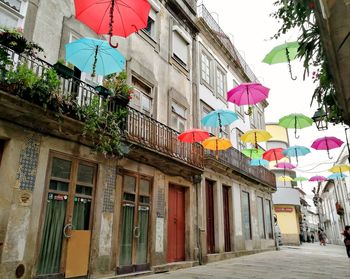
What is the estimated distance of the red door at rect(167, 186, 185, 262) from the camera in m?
10.9

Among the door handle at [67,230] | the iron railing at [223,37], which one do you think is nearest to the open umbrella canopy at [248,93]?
the door handle at [67,230]

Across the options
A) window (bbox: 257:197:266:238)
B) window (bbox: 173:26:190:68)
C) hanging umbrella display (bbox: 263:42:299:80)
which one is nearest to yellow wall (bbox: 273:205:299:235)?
window (bbox: 257:197:266:238)

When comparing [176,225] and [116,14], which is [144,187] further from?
[116,14]

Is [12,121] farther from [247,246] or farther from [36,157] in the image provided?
[247,246]

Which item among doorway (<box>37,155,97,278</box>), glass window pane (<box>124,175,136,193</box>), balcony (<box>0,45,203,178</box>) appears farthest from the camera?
glass window pane (<box>124,175,136,193</box>)

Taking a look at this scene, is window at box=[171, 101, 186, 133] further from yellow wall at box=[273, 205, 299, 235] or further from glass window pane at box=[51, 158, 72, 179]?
yellow wall at box=[273, 205, 299, 235]

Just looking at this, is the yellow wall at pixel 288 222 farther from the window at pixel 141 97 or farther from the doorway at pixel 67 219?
the doorway at pixel 67 219

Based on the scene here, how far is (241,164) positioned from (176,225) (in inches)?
276

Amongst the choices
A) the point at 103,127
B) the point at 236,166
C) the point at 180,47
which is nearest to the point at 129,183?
the point at 103,127

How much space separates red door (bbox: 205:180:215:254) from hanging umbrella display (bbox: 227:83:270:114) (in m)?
5.55

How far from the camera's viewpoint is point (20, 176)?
6.41 m

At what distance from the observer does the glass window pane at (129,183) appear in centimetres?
917

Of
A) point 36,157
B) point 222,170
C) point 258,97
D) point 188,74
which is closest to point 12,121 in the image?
point 36,157

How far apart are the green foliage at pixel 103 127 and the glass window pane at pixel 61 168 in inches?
32.3
